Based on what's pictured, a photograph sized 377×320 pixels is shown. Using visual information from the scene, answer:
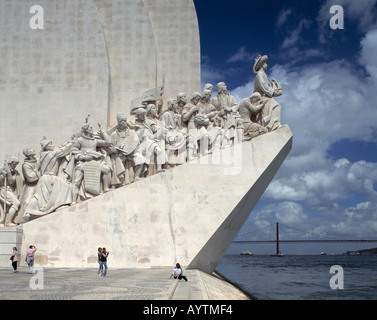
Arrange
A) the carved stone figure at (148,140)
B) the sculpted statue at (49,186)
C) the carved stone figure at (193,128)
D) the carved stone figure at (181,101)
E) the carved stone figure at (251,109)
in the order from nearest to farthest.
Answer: the sculpted statue at (49,186) < the carved stone figure at (148,140) < the carved stone figure at (193,128) < the carved stone figure at (251,109) < the carved stone figure at (181,101)

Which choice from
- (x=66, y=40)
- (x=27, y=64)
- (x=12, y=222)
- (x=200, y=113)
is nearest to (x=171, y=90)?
(x=200, y=113)

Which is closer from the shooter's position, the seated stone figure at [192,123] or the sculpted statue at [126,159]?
the sculpted statue at [126,159]

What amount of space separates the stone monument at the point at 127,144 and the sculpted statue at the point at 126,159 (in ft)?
0.08

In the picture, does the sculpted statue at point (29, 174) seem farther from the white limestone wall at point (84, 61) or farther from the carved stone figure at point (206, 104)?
the carved stone figure at point (206, 104)

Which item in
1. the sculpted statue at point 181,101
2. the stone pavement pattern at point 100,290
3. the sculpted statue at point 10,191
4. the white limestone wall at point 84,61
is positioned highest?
the white limestone wall at point 84,61

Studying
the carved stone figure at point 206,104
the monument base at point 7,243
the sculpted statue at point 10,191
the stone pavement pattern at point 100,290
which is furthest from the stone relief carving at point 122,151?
the stone pavement pattern at point 100,290

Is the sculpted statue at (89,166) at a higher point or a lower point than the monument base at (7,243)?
higher

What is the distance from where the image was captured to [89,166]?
377 inches

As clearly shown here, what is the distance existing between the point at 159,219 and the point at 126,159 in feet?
5.35

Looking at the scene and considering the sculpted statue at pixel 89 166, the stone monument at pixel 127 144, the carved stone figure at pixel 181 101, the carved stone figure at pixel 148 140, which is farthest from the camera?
the carved stone figure at pixel 181 101

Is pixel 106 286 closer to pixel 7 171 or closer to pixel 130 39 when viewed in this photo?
pixel 7 171

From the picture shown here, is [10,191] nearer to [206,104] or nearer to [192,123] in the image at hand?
[192,123]

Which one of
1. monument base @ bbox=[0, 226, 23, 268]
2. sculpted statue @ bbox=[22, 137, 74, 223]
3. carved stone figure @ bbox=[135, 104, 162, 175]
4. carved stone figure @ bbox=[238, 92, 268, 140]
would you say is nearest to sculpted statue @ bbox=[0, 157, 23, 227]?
sculpted statue @ bbox=[22, 137, 74, 223]

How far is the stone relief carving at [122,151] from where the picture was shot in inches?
374
